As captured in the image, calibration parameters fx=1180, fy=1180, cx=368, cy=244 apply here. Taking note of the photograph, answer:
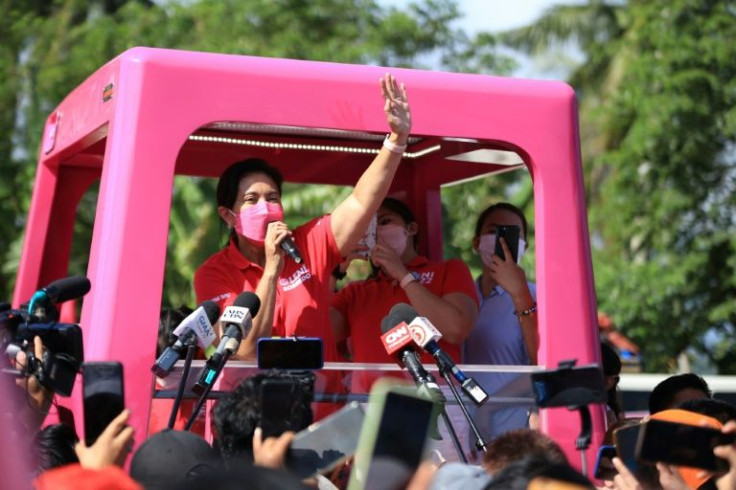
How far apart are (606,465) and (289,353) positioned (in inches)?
44.3

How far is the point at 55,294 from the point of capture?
3.40 metres

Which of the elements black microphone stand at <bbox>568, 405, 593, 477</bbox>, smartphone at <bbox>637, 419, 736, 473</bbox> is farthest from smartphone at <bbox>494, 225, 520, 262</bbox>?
smartphone at <bbox>637, 419, 736, 473</bbox>

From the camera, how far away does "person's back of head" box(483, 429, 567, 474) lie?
3189 millimetres

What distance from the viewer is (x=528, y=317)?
463cm

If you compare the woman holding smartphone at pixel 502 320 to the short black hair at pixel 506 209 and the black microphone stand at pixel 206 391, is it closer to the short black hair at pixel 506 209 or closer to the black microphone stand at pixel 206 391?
the short black hair at pixel 506 209

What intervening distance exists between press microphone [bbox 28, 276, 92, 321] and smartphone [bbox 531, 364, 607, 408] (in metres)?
1.35

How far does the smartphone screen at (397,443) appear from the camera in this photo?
2549mm

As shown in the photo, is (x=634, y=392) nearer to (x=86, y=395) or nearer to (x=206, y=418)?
(x=206, y=418)

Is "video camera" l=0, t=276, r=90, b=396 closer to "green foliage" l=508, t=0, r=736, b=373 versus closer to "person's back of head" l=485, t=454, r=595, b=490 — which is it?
"person's back of head" l=485, t=454, r=595, b=490

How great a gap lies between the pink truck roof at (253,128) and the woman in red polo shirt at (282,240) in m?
0.16

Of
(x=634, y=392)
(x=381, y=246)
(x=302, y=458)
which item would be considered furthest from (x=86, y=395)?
(x=634, y=392)

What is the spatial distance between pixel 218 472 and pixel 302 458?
2.40 feet

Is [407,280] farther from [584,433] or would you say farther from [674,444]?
[674,444]

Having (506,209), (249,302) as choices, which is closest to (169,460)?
(249,302)
